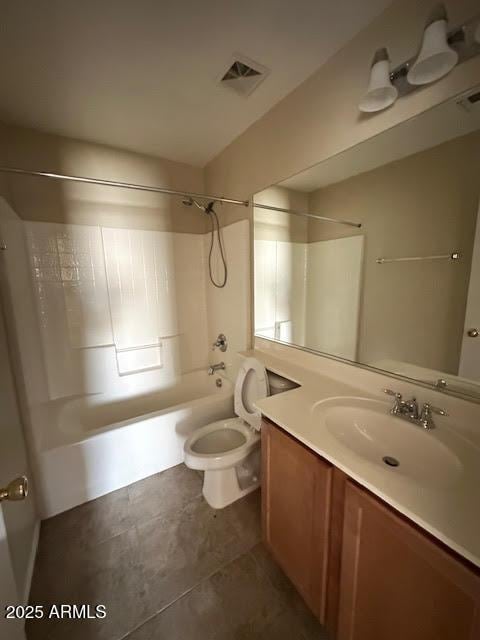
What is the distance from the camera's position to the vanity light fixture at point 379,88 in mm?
953

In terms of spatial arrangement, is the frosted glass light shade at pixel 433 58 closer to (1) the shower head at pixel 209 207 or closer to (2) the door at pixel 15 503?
(1) the shower head at pixel 209 207

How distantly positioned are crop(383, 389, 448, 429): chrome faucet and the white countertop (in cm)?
3

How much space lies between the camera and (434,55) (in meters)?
0.84

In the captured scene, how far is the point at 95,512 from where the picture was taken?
1598 mm

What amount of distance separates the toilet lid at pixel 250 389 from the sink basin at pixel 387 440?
549mm

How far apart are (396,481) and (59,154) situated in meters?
2.77

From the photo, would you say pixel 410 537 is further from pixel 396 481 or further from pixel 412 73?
pixel 412 73

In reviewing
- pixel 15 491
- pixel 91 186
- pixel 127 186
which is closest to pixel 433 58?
pixel 127 186

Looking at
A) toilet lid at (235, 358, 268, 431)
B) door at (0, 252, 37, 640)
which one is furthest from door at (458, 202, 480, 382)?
door at (0, 252, 37, 640)

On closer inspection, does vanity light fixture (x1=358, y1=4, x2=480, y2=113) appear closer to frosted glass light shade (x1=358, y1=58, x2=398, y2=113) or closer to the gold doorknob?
frosted glass light shade (x1=358, y1=58, x2=398, y2=113)

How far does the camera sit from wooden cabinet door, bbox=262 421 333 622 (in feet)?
2.98

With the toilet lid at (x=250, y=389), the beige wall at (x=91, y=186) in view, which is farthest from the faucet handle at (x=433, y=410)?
the beige wall at (x=91, y=186)

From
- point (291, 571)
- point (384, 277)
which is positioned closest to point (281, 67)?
point (384, 277)

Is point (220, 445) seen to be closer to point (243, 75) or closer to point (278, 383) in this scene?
point (278, 383)
